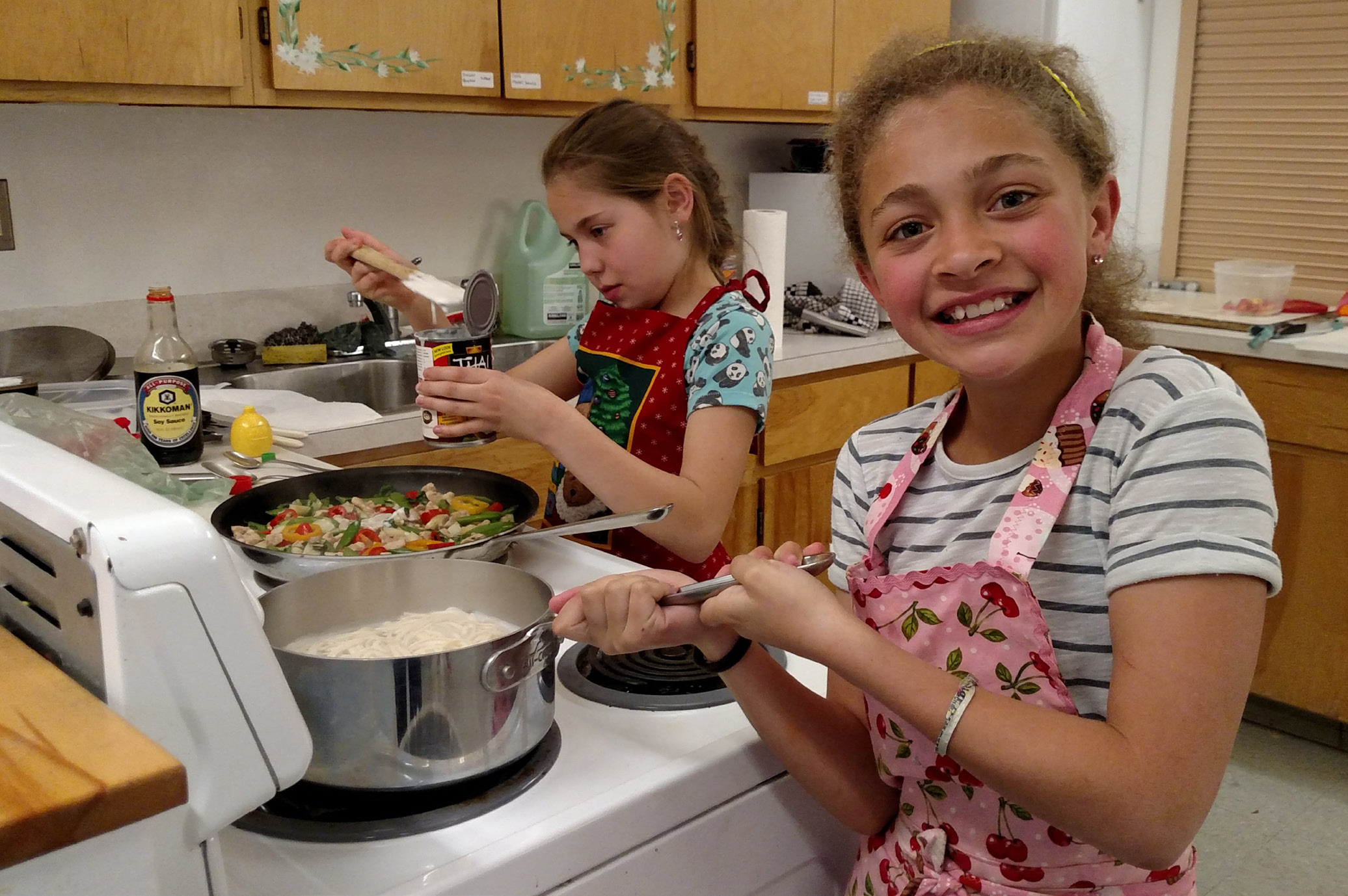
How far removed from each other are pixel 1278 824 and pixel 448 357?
204cm

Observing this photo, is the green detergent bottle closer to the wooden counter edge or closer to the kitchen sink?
the kitchen sink

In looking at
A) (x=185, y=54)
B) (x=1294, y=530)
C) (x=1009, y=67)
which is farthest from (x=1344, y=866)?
(x=185, y=54)

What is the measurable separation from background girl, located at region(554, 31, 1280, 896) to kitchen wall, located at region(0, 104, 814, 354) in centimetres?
190

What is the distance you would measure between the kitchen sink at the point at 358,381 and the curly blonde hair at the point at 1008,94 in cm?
161

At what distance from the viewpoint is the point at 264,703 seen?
60 cm

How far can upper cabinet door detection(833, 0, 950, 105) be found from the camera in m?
2.98

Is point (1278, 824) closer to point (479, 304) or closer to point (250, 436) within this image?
point (479, 304)

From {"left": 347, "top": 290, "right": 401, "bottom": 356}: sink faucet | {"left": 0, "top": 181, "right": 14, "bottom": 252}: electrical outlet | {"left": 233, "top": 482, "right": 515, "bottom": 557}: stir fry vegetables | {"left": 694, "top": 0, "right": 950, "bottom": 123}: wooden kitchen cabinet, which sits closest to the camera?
{"left": 233, "top": 482, "right": 515, "bottom": 557}: stir fry vegetables

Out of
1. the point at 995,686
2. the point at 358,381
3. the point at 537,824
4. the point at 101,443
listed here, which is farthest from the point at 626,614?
the point at 358,381

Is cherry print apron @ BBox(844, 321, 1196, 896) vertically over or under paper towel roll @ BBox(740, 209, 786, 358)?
under

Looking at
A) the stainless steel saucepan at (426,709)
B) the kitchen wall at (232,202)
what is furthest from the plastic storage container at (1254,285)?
the stainless steel saucepan at (426,709)

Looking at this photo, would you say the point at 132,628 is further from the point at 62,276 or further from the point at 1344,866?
the point at 1344,866

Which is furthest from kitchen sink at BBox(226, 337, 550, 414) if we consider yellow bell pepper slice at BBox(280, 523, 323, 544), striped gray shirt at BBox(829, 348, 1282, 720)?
striped gray shirt at BBox(829, 348, 1282, 720)

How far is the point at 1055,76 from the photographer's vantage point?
0.89 metres
